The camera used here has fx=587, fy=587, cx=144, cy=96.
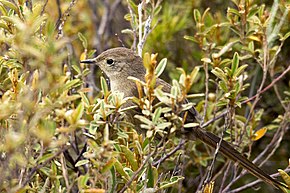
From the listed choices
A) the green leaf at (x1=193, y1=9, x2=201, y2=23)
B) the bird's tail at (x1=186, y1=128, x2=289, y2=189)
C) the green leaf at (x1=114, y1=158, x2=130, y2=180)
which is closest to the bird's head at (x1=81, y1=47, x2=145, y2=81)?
the green leaf at (x1=193, y1=9, x2=201, y2=23)

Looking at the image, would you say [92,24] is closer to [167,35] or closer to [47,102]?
[167,35]

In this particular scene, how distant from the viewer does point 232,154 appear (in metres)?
3.48

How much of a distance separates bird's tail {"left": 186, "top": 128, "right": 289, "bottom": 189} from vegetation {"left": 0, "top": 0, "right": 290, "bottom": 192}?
0.09m

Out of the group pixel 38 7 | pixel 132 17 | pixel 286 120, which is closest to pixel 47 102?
pixel 38 7

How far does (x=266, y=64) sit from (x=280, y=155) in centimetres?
168

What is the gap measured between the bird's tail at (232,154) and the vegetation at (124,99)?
9 centimetres

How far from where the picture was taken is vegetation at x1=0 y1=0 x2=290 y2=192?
2189 mm

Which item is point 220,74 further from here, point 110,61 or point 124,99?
point 110,61

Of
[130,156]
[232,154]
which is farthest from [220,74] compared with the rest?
[130,156]

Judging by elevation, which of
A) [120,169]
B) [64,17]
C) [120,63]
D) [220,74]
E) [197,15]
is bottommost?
[120,169]

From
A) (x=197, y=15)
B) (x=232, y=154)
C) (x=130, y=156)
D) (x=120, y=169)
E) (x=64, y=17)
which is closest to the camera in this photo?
(x=120, y=169)

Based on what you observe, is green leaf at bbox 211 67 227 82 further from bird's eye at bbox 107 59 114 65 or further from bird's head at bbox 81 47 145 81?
bird's eye at bbox 107 59 114 65

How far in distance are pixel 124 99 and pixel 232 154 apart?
1.09 meters

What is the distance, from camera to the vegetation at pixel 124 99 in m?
2.19
